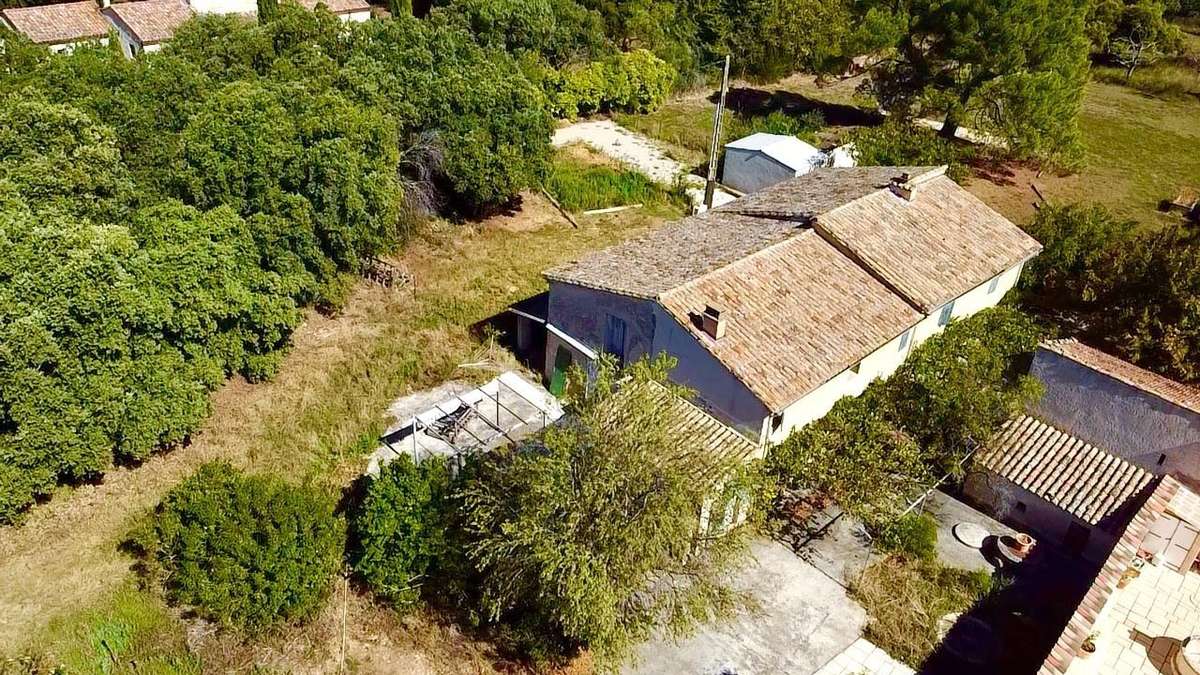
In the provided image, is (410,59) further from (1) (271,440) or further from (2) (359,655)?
(2) (359,655)

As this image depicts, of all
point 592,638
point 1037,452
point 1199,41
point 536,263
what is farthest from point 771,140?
point 1199,41

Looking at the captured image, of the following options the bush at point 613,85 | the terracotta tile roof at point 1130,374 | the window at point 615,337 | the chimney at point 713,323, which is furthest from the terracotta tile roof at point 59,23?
the terracotta tile roof at point 1130,374

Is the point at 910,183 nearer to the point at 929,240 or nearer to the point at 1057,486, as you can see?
the point at 929,240

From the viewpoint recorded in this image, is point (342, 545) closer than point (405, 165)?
Yes

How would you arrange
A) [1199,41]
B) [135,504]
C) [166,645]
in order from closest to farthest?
[166,645]
[135,504]
[1199,41]

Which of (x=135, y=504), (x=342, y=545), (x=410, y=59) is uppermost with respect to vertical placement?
(x=410, y=59)

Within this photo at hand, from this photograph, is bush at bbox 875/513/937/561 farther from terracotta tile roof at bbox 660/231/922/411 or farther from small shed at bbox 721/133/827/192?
small shed at bbox 721/133/827/192

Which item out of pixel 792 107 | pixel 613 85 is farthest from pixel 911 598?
pixel 792 107
